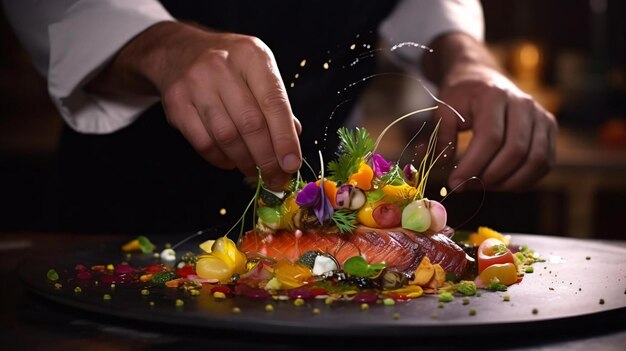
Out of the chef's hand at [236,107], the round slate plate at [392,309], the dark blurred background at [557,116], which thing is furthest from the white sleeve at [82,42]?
the dark blurred background at [557,116]

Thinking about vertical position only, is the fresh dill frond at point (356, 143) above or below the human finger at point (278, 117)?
below

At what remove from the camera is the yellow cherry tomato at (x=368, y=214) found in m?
1.41

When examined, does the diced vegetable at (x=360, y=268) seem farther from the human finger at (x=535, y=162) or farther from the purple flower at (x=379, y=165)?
the human finger at (x=535, y=162)

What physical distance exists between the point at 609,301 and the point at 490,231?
499 mm

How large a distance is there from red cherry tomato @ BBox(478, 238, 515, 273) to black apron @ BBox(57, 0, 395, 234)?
2.51ft

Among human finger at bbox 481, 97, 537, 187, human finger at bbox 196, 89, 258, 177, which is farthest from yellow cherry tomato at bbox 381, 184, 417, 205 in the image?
human finger at bbox 481, 97, 537, 187

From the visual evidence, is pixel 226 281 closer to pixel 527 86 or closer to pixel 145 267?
pixel 145 267

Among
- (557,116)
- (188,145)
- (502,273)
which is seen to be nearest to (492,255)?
(502,273)

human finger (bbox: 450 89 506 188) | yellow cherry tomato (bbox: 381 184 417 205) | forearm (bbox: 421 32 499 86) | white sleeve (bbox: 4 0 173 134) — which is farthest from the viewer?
Answer: forearm (bbox: 421 32 499 86)

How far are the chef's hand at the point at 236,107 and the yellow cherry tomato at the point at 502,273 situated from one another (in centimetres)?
31

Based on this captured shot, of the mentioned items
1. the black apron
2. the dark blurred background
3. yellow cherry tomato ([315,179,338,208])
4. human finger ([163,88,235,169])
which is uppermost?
human finger ([163,88,235,169])

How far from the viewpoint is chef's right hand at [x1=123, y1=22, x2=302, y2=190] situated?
1.33 metres

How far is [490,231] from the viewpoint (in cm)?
165

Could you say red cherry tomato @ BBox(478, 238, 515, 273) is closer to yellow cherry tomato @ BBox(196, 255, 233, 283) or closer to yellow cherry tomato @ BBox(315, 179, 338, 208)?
yellow cherry tomato @ BBox(315, 179, 338, 208)
